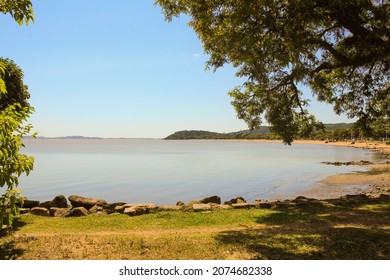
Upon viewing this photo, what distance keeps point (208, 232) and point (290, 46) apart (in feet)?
24.7

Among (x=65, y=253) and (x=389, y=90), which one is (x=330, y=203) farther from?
(x=65, y=253)

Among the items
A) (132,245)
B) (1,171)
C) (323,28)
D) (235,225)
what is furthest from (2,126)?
(323,28)

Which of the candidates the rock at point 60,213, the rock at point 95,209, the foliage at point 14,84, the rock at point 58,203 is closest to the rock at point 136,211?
the rock at point 95,209

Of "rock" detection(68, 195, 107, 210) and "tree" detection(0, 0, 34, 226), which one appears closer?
"tree" detection(0, 0, 34, 226)

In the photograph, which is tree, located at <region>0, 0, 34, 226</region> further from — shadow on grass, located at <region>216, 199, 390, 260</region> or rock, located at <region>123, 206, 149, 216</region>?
rock, located at <region>123, 206, 149, 216</region>

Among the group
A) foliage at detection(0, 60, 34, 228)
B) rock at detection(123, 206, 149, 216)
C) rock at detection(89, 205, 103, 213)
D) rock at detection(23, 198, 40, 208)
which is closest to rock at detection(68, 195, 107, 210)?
rock at detection(89, 205, 103, 213)

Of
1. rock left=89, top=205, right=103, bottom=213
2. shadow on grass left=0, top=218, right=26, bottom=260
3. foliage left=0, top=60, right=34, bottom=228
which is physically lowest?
rock left=89, top=205, right=103, bottom=213

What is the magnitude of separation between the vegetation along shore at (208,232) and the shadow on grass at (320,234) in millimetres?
28

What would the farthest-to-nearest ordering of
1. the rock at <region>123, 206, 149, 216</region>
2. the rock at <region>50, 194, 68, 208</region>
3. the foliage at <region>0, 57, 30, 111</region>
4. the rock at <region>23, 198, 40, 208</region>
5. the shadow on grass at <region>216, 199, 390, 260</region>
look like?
the rock at <region>50, 194, 68, 208</region> → the rock at <region>23, 198, 40, 208</region> → the rock at <region>123, 206, 149, 216</region> → the foliage at <region>0, 57, 30, 111</region> → the shadow on grass at <region>216, 199, 390, 260</region>

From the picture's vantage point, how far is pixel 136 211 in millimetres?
18094

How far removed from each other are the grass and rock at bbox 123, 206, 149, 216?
0.82 metres

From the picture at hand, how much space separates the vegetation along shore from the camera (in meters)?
9.91

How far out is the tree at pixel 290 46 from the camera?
37.3 feet

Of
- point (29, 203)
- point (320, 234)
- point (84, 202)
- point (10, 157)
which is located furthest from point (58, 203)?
point (320, 234)
